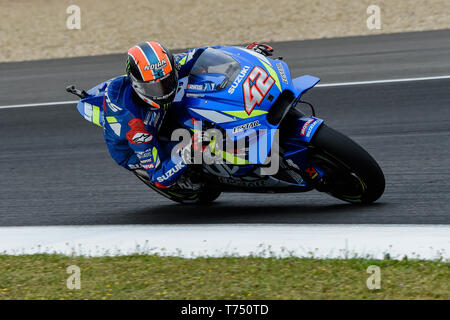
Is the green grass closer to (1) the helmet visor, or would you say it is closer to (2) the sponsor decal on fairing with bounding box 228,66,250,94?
(1) the helmet visor

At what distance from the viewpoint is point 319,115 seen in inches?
395

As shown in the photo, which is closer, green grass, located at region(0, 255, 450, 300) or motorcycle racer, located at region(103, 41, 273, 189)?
green grass, located at region(0, 255, 450, 300)

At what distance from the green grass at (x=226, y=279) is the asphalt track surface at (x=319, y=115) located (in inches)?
46.4

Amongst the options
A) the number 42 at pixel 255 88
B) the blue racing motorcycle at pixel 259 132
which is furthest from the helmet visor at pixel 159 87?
the number 42 at pixel 255 88

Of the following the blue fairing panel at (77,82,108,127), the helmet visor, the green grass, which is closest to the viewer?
the green grass

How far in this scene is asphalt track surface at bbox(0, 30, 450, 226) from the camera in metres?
6.89

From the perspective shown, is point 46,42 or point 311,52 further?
point 46,42

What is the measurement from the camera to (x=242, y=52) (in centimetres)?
636

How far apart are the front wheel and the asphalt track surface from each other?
25 centimetres

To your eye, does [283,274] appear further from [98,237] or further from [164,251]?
[98,237]

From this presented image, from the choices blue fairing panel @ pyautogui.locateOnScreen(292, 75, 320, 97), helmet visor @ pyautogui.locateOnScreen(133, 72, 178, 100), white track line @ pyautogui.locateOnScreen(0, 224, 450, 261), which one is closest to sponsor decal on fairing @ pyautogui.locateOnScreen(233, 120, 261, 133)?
blue fairing panel @ pyautogui.locateOnScreen(292, 75, 320, 97)

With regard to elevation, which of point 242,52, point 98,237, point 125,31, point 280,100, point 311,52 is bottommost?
point 98,237

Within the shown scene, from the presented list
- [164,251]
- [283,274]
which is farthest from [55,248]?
[283,274]
